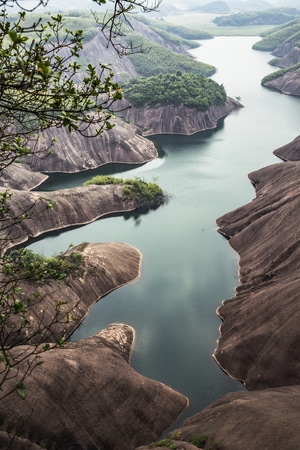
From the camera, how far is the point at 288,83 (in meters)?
132

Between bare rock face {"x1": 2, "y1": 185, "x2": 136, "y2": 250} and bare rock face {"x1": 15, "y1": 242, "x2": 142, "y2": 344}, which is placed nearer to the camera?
bare rock face {"x1": 15, "y1": 242, "x2": 142, "y2": 344}

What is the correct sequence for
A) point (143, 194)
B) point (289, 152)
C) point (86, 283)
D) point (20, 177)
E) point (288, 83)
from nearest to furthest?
point (86, 283) < point (143, 194) < point (20, 177) < point (289, 152) < point (288, 83)

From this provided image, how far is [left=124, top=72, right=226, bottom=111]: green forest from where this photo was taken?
3979 inches

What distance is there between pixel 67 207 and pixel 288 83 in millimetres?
94576

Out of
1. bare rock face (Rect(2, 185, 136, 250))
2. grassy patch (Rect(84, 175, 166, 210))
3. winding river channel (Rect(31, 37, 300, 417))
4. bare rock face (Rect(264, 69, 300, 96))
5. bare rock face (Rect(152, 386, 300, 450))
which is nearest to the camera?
bare rock face (Rect(152, 386, 300, 450))

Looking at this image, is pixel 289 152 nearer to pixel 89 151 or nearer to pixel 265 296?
pixel 89 151

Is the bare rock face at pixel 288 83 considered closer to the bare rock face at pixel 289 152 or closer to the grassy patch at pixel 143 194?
the bare rock face at pixel 289 152

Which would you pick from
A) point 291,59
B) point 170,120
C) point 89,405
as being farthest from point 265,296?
point 291,59

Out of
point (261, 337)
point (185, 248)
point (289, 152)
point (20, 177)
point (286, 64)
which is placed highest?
point (286, 64)

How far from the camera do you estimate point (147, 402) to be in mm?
29781

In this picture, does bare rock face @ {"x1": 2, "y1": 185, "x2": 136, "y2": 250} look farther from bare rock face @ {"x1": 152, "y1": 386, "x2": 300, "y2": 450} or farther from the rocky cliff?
bare rock face @ {"x1": 152, "y1": 386, "x2": 300, "y2": 450}

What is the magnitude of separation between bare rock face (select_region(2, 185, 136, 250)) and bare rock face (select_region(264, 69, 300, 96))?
271 ft

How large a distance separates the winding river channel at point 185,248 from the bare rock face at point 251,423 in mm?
4650

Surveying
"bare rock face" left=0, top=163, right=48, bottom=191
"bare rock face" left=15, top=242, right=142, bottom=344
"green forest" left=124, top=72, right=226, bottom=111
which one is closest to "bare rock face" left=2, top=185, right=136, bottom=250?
"bare rock face" left=0, top=163, right=48, bottom=191
